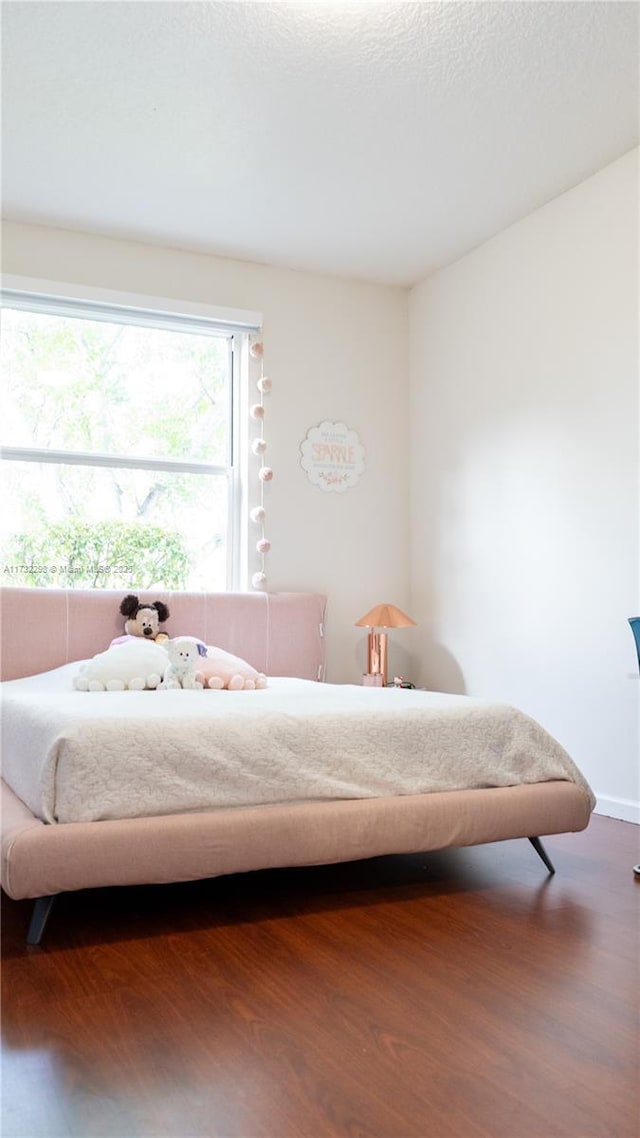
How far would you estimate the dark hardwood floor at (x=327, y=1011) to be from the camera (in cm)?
142

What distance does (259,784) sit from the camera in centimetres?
241

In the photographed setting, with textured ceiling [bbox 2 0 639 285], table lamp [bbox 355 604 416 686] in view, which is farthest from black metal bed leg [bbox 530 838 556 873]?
textured ceiling [bbox 2 0 639 285]

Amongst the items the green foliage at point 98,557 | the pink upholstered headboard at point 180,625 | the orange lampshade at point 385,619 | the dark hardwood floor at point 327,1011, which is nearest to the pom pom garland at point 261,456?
the pink upholstered headboard at point 180,625

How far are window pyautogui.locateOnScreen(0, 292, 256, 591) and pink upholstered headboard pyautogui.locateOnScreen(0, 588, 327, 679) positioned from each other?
0.88 feet

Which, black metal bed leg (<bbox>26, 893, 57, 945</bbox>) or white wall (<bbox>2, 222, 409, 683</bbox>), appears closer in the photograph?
black metal bed leg (<bbox>26, 893, 57, 945</bbox>)

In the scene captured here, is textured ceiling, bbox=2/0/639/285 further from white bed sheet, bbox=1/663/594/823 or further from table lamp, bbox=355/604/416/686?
white bed sheet, bbox=1/663/594/823

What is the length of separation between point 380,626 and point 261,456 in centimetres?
108

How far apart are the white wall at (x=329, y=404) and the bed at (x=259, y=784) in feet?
5.81

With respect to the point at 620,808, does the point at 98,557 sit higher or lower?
higher

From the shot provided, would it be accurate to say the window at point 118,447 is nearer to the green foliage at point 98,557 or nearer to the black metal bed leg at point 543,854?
the green foliage at point 98,557

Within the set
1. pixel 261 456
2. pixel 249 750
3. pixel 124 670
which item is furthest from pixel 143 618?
pixel 249 750

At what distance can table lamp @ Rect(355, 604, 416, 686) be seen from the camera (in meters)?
4.66

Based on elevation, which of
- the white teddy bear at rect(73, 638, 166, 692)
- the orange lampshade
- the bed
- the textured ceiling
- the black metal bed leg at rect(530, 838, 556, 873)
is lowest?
the black metal bed leg at rect(530, 838, 556, 873)

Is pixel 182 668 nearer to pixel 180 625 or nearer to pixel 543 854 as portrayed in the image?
pixel 180 625
